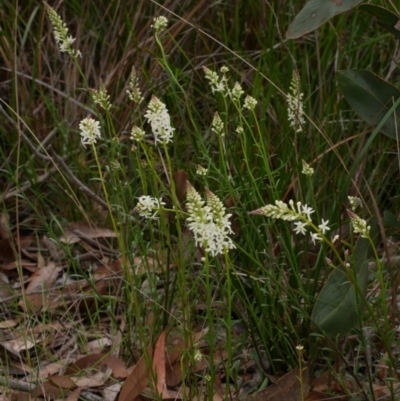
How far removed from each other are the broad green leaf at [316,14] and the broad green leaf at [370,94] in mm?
231

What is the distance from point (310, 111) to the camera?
11.0 ft

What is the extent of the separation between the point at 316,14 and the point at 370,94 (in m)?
0.33

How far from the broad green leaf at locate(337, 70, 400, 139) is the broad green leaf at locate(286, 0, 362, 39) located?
231 millimetres

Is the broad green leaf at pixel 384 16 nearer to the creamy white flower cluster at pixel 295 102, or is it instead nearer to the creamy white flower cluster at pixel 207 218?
the creamy white flower cluster at pixel 295 102

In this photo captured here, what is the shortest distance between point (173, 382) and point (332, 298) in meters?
0.58

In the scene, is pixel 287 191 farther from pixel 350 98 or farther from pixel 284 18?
pixel 284 18

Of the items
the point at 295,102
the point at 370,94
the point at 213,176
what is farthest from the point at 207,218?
the point at 213,176

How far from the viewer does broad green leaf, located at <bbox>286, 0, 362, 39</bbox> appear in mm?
2426

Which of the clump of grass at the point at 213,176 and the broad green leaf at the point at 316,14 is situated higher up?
the broad green leaf at the point at 316,14

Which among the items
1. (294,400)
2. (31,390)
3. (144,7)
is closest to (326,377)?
(294,400)

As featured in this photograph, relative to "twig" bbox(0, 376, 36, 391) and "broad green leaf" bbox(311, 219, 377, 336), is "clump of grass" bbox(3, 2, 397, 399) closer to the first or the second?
"broad green leaf" bbox(311, 219, 377, 336)

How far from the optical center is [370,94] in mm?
2639

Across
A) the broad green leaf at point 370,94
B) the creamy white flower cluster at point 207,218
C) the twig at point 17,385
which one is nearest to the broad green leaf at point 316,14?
the broad green leaf at point 370,94

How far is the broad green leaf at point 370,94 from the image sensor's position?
263 cm
